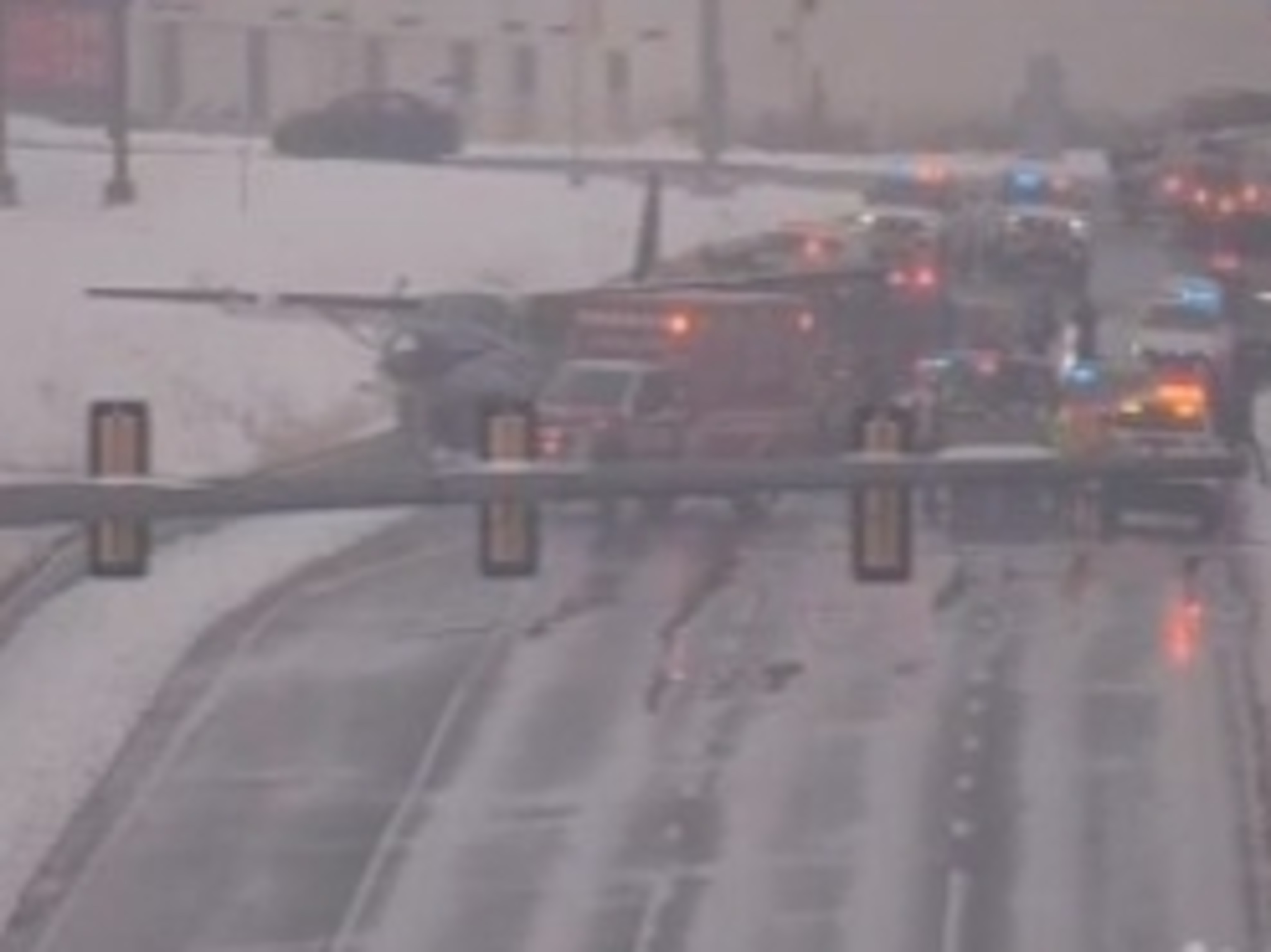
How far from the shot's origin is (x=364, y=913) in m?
23.9

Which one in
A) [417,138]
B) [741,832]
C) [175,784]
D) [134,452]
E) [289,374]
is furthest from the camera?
[417,138]

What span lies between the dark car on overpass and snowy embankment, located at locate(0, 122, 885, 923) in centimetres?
308

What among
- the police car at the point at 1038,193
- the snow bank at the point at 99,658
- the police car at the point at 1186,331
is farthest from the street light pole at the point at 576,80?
the snow bank at the point at 99,658

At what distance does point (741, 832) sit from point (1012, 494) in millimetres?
14093

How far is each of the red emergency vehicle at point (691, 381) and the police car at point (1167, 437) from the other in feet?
9.07

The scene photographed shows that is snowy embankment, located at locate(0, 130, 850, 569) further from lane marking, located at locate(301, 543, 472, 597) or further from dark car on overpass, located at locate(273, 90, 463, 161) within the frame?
dark car on overpass, located at locate(273, 90, 463, 161)

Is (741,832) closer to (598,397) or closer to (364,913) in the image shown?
(364,913)

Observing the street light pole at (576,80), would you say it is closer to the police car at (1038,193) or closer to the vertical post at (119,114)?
the police car at (1038,193)

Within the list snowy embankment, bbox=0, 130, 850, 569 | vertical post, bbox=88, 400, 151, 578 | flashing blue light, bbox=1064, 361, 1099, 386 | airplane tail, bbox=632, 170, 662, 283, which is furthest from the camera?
airplane tail, bbox=632, 170, 662, 283

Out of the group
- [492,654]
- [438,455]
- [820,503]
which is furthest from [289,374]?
[492,654]

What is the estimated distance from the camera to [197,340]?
154 ft

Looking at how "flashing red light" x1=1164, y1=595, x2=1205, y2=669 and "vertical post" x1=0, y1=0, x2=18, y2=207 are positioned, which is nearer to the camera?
"flashing red light" x1=1164, y1=595, x2=1205, y2=669

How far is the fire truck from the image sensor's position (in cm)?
3878

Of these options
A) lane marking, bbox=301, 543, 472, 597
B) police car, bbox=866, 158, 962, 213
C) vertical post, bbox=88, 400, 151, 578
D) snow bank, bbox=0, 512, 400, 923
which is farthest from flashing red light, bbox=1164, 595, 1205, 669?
police car, bbox=866, 158, 962, 213
